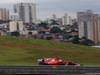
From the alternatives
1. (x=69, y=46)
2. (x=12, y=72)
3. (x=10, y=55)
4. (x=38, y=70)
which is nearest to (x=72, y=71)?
(x=38, y=70)

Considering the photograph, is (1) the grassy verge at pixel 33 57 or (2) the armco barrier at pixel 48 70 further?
(1) the grassy verge at pixel 33 57

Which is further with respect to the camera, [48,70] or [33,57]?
[33,57]

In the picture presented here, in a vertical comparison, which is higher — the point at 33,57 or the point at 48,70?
the point at 48,70

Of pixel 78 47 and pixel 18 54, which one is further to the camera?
pixel 78 47

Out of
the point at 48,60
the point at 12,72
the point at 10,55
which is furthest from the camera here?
the point at 10,55

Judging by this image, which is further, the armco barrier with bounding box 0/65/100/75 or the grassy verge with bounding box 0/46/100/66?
the grassy verge with bounding box 0/46/100/66

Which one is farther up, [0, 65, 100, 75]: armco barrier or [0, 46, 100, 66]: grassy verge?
[0, 65, 100, 75]: armco barrier

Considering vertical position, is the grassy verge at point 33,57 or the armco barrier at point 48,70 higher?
the armco barrier at point 48,70

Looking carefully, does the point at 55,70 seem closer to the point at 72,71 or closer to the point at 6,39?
the point at 72,71
